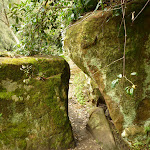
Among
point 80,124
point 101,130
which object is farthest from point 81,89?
point 101,130

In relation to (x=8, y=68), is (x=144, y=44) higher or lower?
higher

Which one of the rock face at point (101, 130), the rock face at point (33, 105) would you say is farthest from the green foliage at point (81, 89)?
the rock face at point (33, 105)

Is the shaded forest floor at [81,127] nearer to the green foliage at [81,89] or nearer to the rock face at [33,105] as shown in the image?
the green foliage at [81,89]

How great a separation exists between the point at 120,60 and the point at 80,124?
11.4 feet

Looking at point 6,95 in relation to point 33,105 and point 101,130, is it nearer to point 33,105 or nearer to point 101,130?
point 33,105

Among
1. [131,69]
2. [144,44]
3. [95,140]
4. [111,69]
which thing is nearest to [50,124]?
[95,140]

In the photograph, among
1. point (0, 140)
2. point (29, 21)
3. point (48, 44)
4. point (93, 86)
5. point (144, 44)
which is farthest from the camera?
point (93, 86)

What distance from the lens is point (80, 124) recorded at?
5.18 meters

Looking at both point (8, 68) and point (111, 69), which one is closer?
point (111, 69)

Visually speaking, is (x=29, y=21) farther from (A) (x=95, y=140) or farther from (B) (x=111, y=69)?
(A) (x=95, y=140)

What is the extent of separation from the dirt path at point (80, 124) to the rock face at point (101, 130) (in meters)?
0.18

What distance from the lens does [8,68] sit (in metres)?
3.10

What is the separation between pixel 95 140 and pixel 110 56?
2819 mm

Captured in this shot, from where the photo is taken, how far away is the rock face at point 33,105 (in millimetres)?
3125
